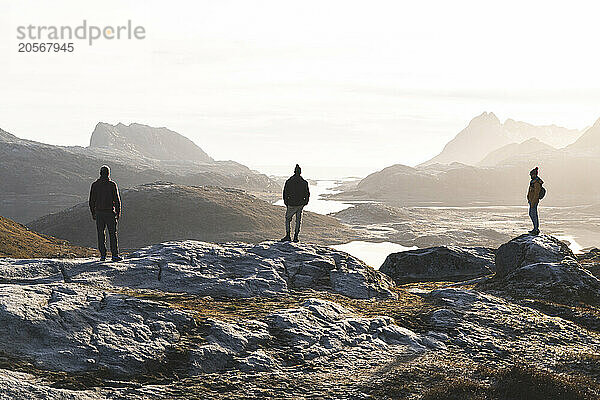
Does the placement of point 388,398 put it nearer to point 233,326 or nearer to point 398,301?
point 233,326

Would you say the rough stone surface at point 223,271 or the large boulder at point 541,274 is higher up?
the rough stone surface at point 223,271

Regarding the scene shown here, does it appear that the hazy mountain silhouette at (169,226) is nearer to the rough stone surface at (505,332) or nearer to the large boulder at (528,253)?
the large boulder at (528,253)

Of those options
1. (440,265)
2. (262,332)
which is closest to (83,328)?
(262,332)

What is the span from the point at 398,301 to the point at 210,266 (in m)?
10.1

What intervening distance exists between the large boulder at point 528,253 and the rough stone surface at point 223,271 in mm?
11398

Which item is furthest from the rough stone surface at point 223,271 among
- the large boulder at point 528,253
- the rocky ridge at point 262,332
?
the large boulder at point 528,253

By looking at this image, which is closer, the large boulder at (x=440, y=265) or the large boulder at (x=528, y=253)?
the large boulder at (x=528, y=253)

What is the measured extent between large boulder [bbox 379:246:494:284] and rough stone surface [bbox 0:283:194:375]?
105 ft

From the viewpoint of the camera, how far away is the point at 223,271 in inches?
988

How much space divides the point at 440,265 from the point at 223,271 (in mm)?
28153

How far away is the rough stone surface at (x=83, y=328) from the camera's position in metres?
15.4

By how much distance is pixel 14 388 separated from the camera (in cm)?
1316

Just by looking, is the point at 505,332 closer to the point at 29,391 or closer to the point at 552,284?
the point at 552,284

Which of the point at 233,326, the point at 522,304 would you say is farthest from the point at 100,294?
the point at 522,304
